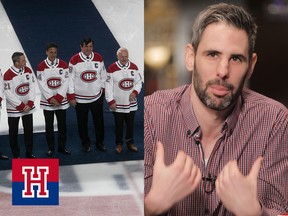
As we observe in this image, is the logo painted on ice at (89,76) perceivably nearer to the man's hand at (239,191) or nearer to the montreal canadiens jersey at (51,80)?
the montreal canadiens jersey at (51,80)

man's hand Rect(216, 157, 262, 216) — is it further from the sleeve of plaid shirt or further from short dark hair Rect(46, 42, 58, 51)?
short dark hair Rect(46, 42, 58, 51)

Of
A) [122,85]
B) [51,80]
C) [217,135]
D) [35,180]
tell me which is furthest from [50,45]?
[217,135]

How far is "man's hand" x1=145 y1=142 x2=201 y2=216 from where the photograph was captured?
205cm

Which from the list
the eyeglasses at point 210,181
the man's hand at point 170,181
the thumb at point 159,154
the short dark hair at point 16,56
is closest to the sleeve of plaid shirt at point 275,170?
the eyeglasses at point 210,181

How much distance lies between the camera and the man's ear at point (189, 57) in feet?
6.84

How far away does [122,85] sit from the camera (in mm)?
2232

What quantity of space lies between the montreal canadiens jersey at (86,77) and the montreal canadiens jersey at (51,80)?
4 cm

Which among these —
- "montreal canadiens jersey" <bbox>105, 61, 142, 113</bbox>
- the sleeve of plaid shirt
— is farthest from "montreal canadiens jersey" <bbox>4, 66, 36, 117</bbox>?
the sleeve of plaid shirt

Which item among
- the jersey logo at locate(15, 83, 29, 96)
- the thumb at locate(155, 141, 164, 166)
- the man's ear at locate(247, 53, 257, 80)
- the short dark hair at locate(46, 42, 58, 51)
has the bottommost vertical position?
the thumb at locate(155, 141, 164, 166)

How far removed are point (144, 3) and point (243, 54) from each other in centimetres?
56

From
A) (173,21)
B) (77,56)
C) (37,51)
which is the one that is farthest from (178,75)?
(37,51)

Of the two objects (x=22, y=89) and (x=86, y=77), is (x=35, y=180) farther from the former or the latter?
(x=86, y=77)

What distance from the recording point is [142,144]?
7.33ft

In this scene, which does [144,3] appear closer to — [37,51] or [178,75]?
[178,75]
